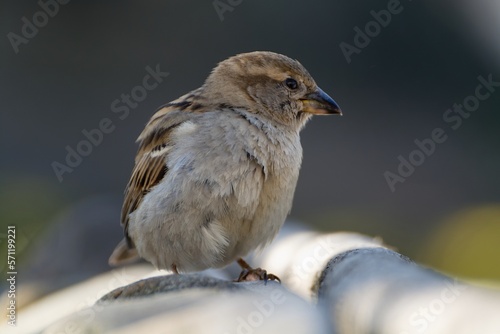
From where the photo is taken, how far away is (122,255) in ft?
12.6

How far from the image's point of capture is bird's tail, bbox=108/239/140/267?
3.80m

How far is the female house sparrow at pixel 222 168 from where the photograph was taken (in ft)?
10.8

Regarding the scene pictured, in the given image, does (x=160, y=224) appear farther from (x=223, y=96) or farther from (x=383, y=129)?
(x=383, y=129)

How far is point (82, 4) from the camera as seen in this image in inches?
440

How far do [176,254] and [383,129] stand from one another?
6.68m
